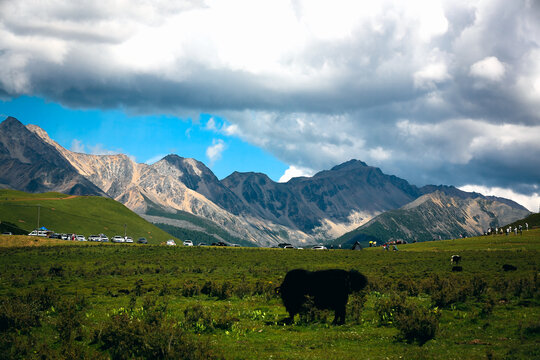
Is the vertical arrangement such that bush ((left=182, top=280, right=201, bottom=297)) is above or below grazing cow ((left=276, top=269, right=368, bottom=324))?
below

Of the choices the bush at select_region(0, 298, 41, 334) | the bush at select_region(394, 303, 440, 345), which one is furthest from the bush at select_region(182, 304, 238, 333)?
the bush at select_region(394, 303, 440, 345)

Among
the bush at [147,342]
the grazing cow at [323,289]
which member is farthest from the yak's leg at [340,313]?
the bush at [147,342]

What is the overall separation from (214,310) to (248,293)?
359 inches

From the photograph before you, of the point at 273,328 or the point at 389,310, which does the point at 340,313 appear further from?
the point at 273,328

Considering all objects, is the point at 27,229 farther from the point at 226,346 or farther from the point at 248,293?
the point at 226,346

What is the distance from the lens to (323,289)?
2398 cm

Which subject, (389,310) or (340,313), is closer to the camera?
(340,313)

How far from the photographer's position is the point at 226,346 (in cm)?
1889

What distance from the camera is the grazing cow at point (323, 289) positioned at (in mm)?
23766

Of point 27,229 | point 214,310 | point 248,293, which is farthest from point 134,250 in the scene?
point 27,229

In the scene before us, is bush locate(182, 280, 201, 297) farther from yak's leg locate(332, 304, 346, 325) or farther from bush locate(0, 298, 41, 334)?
yak's leg locate(332, 304, 346, 325)

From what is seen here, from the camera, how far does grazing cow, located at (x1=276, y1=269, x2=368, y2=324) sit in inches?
936

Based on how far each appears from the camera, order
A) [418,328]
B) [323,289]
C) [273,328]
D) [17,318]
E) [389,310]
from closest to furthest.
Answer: [418,328]
[17,318]
[273,328]
[323,289]
[389,310]

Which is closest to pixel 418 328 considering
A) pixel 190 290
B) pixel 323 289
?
pixel 323 289
